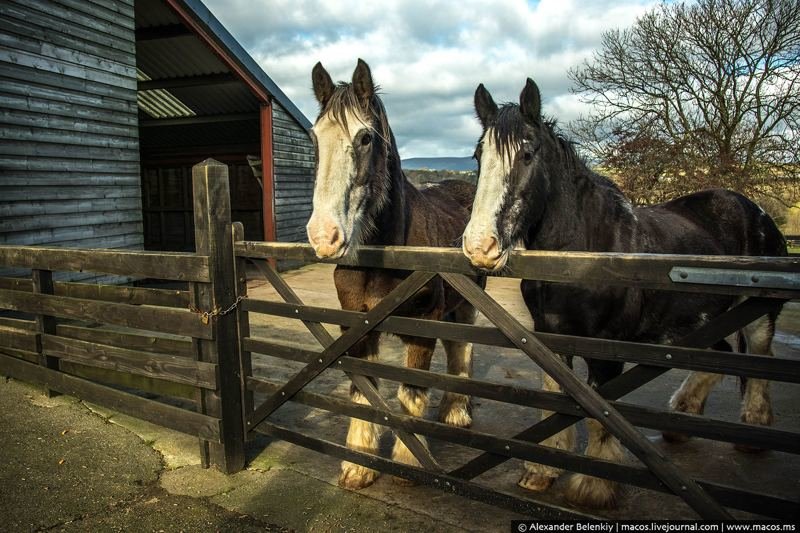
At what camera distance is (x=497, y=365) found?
5.92 meters

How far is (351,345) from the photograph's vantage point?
9.48ft

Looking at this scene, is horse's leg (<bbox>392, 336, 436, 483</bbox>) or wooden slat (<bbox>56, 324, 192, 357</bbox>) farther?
wooden slat (<bbox>56, 324, 192, 357</bbox>)

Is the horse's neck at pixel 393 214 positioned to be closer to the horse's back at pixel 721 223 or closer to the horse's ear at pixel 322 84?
the horse's ear at pixel 322 84

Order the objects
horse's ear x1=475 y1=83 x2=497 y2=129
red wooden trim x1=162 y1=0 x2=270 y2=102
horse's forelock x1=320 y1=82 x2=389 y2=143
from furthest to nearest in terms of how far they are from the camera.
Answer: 1. red wooden trim x1=162 y1=0 x2=270 y2=102
2. horse's ear x1=475 y1=83 x2=497 y2=129
3. horse's forelock x1=320 y1=82 x2=389 y2=143

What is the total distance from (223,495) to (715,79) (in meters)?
14.9

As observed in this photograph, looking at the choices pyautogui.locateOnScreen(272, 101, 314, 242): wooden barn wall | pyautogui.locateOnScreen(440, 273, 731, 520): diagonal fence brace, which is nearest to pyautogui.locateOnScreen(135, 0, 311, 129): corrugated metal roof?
pyautogui.locateOnScreen(272, 101, 314, 242): wooden barn wall

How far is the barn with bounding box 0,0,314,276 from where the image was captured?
7.18 metres

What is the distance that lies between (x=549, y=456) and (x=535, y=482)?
0.97m

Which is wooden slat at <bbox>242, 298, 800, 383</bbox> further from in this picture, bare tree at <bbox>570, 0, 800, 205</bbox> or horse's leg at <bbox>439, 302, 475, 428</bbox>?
bare tree at <bbox>570, 0, 800, 205</bbox>

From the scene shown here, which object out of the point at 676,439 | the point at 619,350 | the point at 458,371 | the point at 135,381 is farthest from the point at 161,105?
the point at 619,350

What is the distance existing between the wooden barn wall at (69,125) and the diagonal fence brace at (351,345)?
5.80m

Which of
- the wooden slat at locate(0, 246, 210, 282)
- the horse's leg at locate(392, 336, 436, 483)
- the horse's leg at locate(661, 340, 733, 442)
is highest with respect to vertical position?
the wooden slat at locate(0, 246, 210, 282)

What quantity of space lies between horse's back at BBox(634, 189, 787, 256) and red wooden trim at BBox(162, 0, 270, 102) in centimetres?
862

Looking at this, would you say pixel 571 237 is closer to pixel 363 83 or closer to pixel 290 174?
pixel 363 83
